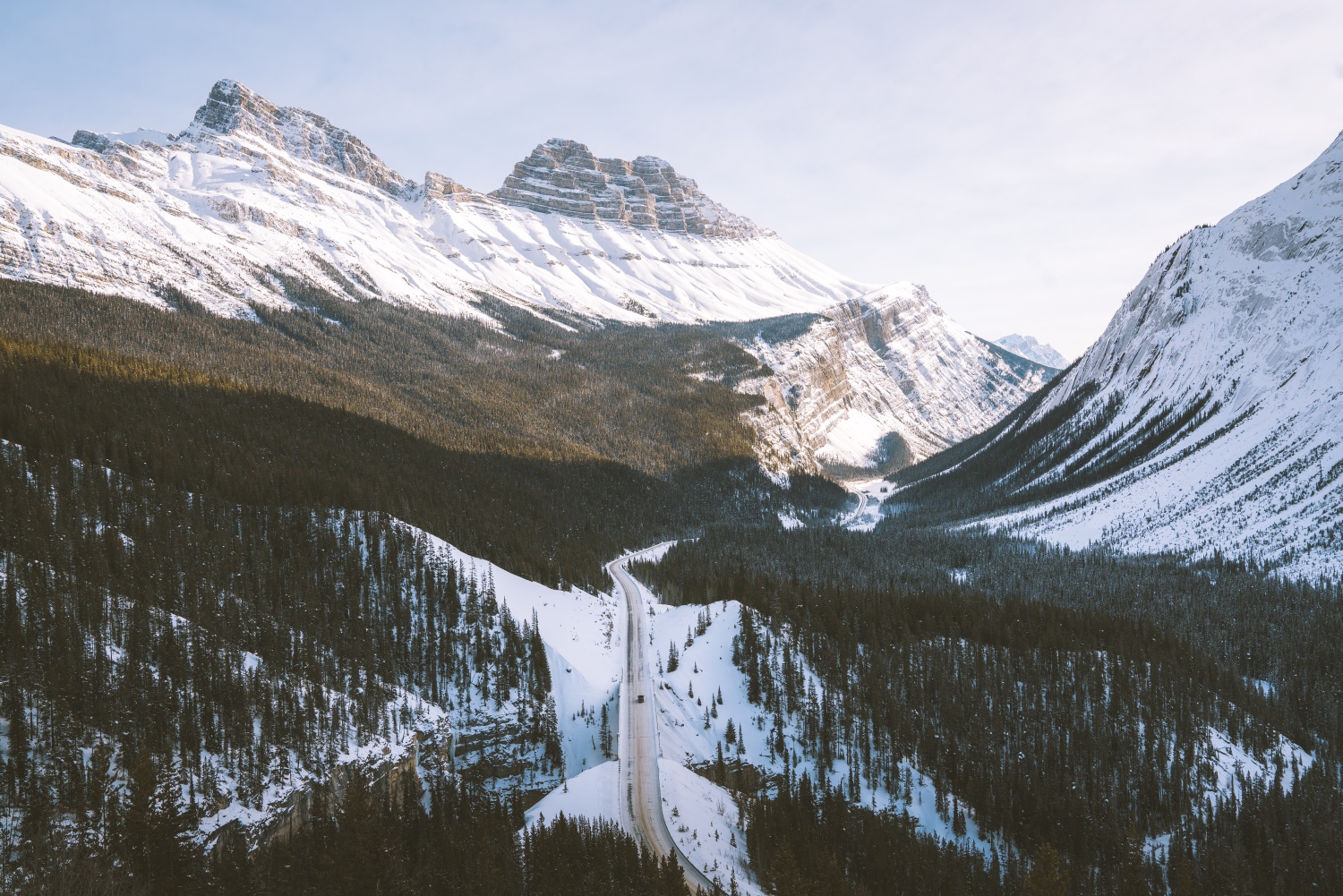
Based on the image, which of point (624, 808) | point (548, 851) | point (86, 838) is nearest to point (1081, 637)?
point (624, 808)

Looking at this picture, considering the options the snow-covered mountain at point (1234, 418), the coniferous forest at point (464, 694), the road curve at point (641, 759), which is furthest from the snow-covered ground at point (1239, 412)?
the road curve at point (641, 759)

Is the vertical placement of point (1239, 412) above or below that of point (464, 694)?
above

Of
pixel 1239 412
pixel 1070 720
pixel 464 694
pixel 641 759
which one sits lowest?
pixel 1070 720

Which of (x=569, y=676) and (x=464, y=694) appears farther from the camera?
(x=569, y=676)

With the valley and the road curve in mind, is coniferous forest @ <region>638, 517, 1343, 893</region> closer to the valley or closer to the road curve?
the valley

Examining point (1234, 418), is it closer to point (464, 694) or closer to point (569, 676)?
point (569, 676)

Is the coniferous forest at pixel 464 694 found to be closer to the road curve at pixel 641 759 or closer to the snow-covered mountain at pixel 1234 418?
the road curve at pixel 641 759

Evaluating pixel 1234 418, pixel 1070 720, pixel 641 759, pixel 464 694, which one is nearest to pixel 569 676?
pixel 464 694
